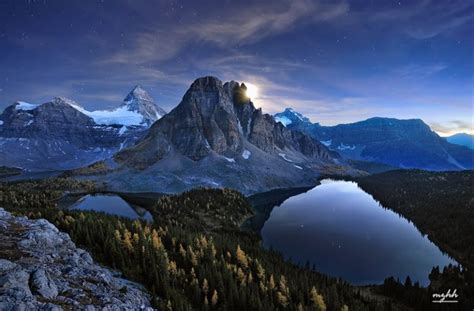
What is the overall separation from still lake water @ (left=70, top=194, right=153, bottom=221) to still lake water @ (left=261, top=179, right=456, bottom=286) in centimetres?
4959

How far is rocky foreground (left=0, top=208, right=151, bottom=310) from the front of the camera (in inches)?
725

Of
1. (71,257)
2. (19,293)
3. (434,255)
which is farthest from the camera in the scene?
(434,255)

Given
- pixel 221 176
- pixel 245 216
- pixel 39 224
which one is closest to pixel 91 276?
pixel 39 224

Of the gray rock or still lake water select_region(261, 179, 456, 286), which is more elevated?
the gray rock

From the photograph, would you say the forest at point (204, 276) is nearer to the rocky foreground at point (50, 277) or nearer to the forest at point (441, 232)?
the rocky foreground at point (50, 277)

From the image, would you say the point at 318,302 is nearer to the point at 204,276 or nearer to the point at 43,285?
the point at 204,276

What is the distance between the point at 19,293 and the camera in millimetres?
17781

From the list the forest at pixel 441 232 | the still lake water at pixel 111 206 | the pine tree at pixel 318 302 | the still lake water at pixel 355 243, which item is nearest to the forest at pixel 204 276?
the pine tree at pixel 318 302

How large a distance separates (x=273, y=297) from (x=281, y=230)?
2148 inches

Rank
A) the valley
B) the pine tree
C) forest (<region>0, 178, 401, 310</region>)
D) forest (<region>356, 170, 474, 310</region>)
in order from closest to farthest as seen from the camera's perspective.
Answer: forest (<region>0, 178, 401, 310</region>)
the pine tree
the valley
forest (<region>356, 170, 474, 310</region>)

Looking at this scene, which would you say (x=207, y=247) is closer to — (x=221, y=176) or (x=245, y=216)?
(x=245, y=216)

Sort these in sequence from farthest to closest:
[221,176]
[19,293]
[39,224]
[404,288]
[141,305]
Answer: [221,176] < [404,288] < [39,224] < [141,305] < [19,293]

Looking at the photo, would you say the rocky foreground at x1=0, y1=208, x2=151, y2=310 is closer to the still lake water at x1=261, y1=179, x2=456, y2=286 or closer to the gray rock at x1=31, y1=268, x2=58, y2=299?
the gray rock at x1=31, y1=268, x2=58, y2=299

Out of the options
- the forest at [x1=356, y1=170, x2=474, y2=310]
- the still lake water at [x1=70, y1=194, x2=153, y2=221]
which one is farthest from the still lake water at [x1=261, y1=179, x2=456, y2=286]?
the still lake water at [x1=70, y1=194, x2=153, y2=221]
